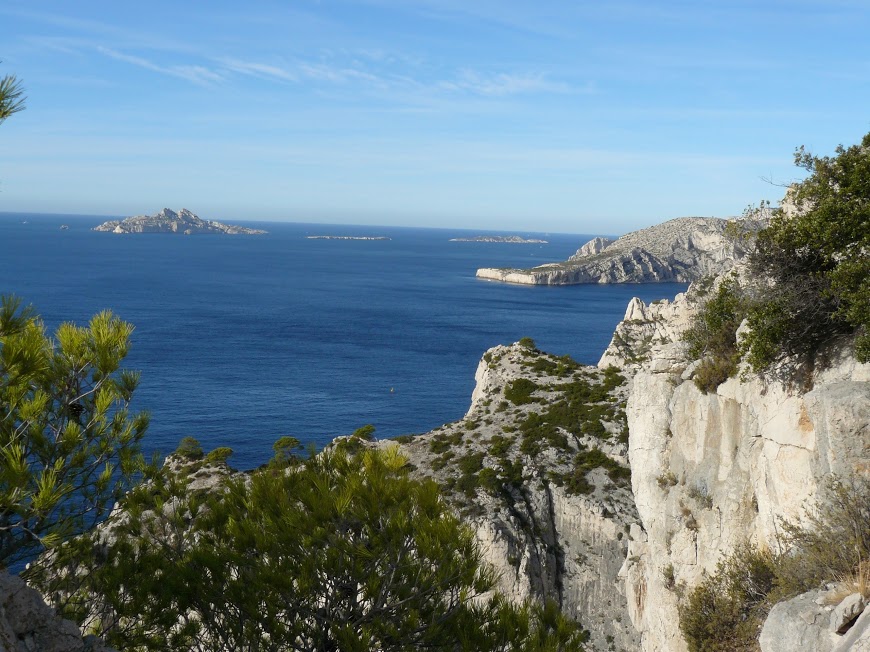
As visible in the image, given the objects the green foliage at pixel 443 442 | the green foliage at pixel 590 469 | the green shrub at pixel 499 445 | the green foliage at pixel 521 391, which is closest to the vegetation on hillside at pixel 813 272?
the green foliage at pixel 590 469

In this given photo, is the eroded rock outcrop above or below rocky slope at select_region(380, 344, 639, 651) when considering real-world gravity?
above

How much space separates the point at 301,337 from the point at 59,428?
104 metres

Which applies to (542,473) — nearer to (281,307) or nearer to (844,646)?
(844,646)

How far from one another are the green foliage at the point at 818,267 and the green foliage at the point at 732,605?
15.7 feet

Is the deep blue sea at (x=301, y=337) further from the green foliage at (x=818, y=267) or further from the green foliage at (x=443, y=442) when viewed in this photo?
the green foliage at (x=818, y=267)

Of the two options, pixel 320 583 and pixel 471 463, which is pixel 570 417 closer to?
pixel 471 463

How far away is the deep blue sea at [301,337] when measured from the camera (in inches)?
2761

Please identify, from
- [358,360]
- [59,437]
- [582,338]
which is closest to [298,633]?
[59,437]

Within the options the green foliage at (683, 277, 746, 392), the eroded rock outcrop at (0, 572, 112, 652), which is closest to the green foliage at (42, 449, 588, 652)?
the eroded rock outcrop at (0, 572, 112, 652)

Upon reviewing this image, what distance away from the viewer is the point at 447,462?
125 feet

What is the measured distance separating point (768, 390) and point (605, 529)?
63.2 feet

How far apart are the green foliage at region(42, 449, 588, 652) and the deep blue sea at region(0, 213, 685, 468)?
22.8 m

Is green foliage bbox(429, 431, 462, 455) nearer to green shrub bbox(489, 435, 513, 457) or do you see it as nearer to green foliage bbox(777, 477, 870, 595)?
green shrub bbox(489, 435, 513, 457)

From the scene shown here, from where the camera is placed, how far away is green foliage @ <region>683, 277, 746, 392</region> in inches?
707
